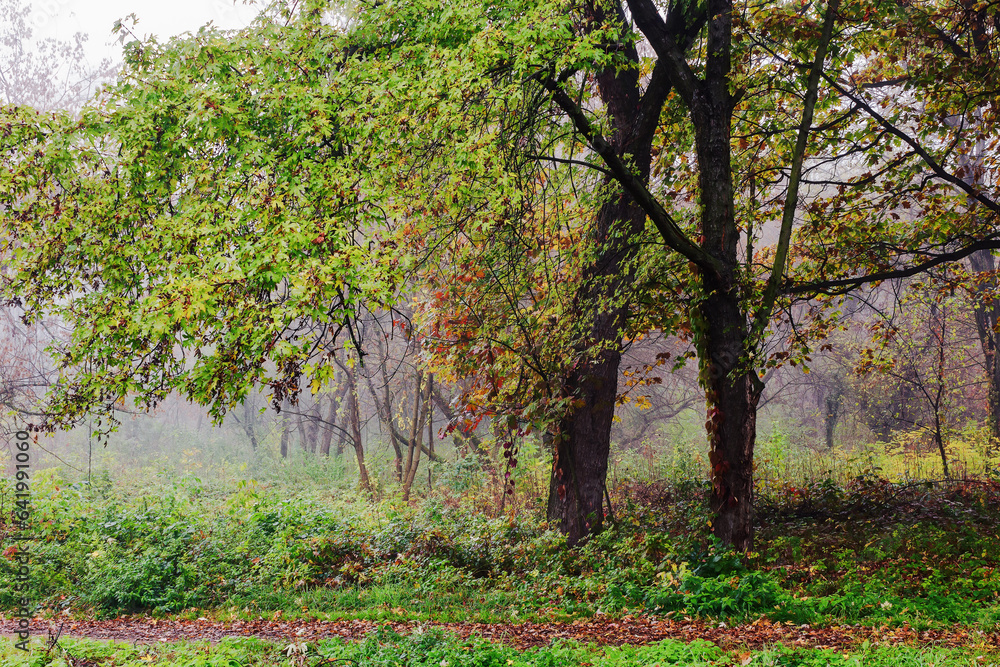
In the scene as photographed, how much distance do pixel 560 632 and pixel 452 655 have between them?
1867 millimetres

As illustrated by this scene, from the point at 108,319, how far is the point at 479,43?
430 centimetres

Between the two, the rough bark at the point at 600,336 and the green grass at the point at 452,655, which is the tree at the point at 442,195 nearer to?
the rough bark at the point at 600,336

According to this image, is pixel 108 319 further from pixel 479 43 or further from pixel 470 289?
pixel 470 289

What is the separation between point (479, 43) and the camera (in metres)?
6.06

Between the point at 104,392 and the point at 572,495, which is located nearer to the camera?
the point at 104,392

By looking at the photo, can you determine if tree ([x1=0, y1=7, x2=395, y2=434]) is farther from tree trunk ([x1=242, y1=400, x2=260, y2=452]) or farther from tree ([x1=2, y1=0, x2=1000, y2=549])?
tree trunk ([x1=242, y1=400, x2=260, y2=452])

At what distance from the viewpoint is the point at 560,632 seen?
6.75m

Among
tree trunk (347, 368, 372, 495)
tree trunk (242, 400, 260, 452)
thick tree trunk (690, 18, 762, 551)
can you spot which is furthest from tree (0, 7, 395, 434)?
tree trunk (242, 400, 260, 452)

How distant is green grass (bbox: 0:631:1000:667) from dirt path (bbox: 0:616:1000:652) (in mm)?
415

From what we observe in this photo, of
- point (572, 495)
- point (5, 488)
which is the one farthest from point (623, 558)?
point (5, 488)

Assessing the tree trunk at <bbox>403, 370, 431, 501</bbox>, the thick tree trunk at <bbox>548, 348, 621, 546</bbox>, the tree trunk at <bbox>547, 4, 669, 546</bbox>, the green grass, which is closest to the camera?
the green grass

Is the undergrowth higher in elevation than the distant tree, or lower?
lower

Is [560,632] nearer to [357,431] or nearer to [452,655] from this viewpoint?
[452,655]

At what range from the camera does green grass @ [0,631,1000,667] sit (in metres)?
4.64
